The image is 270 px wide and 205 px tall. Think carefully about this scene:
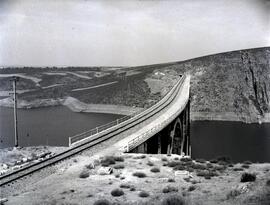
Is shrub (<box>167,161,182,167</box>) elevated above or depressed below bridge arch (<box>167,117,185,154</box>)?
above

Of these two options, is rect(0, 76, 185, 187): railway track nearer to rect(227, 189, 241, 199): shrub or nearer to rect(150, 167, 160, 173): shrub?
rect(150, 167, 160, 173): shrub

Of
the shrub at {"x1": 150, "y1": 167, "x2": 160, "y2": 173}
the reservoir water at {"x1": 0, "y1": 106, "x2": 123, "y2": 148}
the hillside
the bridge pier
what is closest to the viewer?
the shrub at {"x1": 150, "y1": 167, "x2": 160, "y2": 173}

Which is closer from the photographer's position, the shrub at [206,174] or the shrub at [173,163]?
the shrub at [206,174]

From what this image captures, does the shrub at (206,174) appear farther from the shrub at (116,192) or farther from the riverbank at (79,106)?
the riverbank at (79,106)

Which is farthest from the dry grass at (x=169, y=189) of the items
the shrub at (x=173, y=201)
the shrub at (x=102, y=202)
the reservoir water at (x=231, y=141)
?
the reservoir water at (x=231, y=141)

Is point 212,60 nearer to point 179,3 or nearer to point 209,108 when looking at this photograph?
point 209,108

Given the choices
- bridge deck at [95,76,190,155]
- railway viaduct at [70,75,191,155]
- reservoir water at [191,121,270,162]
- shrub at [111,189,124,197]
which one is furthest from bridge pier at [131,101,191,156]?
shrub at [111,189,124,197]

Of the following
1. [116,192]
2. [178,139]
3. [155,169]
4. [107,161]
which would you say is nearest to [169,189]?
[116,192]
